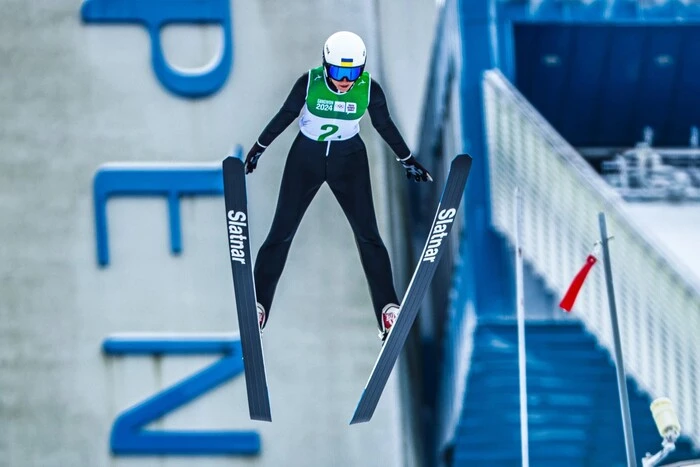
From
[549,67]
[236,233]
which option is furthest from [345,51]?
[549,67]

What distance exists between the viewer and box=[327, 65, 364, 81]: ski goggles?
639 inches

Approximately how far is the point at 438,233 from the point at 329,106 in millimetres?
1449

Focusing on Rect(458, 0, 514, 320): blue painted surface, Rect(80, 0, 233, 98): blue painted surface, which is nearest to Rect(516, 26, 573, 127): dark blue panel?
Rect(458, 0, 514, 320): blue painted surface

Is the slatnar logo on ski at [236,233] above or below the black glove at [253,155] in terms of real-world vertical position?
below

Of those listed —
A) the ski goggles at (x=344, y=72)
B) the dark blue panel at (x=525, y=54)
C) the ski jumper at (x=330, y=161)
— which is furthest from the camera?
the dark blue panel at (x=525, y=54)

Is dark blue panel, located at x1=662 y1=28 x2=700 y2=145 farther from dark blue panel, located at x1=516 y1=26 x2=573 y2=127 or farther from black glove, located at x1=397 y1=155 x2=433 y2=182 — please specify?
black glove, located at x1=397 y1=155 x2=433 y2=182

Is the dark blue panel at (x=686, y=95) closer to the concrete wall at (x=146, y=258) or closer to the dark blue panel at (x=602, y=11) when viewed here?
the dark blue panel at (x=602, y=11)

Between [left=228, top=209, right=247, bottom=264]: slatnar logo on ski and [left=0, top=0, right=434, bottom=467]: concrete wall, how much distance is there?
15.2 ft

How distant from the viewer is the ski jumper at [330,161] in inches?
656

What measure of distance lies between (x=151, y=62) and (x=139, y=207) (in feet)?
5.27

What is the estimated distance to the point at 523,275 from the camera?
20.3m

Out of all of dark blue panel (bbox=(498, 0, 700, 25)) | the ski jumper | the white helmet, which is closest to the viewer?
the white helmet

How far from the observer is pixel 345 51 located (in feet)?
53.0

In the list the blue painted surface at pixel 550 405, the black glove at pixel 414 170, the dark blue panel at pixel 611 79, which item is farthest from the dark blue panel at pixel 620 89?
the black glove at pixel 414 170
